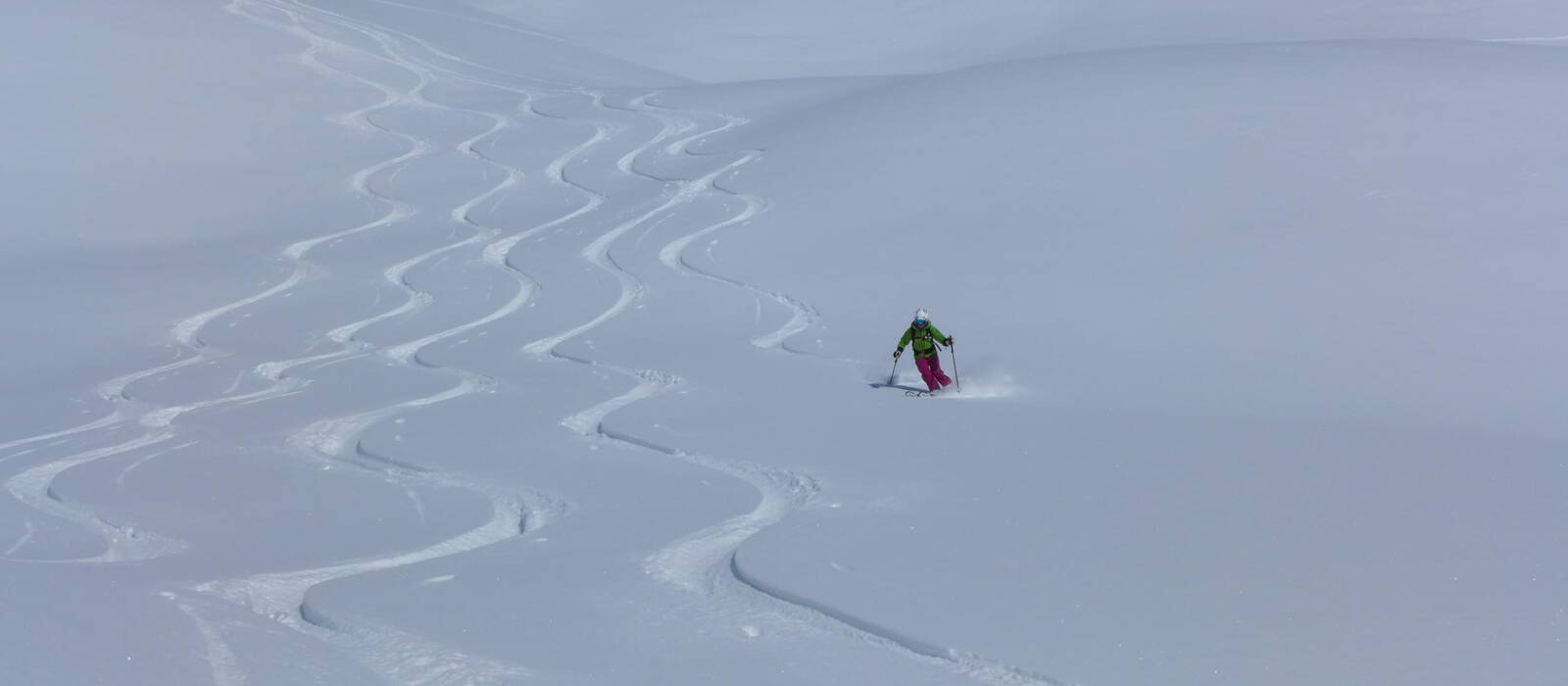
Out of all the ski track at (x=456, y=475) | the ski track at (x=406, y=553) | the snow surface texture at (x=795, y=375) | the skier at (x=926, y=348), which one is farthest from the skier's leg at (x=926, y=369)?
the ski track at (x=406, y=553)

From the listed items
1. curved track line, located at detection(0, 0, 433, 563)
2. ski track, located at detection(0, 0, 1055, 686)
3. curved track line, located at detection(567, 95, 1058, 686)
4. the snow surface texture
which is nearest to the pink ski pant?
the snow surface texture

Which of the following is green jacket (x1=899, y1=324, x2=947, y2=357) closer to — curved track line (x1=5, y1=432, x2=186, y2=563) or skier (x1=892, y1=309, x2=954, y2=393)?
skier (x1=892, y1=309, x2=954, y2=393)

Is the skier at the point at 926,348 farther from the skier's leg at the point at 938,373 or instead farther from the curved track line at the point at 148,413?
the curved track line at the point at 148,413

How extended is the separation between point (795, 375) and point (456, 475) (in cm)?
249

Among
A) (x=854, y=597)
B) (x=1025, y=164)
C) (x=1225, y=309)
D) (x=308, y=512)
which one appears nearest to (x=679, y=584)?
(x=854, y=597)

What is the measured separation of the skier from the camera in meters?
8.65

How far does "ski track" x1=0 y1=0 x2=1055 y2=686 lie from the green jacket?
94 cm

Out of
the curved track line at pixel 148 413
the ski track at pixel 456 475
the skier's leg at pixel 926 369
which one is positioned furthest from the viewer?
the skier's leg at pixel 926 369

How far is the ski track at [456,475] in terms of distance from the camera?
4801 mm

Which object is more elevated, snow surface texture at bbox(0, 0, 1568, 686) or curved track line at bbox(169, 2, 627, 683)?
snow surface texture at bbox(0, 0, 1568, 686)

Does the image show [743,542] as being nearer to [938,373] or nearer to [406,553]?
[406,553]

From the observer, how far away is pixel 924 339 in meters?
8.71

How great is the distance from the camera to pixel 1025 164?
12.8m

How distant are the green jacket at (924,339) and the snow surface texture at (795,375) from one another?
1.03ft
